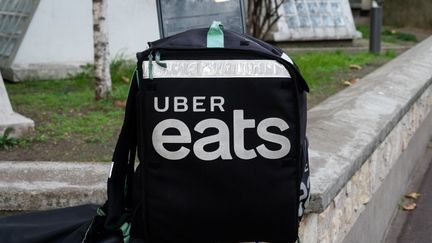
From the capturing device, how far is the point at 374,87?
6262 mm

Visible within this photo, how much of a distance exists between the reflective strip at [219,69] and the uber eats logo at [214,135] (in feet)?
0.25

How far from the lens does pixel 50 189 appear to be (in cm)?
312

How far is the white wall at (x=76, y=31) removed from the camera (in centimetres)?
922

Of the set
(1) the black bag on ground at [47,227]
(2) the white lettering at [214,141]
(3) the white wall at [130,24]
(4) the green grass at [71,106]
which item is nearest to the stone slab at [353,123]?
(2) the white lettering at [214,141]

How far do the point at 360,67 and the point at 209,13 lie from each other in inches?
253

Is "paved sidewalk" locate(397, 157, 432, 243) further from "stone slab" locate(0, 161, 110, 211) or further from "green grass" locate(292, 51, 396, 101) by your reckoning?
"stone slab" locate(0, 161, 110, 211)

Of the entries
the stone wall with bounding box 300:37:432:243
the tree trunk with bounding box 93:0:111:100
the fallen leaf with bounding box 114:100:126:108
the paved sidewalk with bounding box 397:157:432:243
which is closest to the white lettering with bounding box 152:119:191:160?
the stone wall with bounding box 300:37:432:243

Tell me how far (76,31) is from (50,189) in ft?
21.4

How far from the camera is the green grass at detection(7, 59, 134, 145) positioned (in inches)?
219

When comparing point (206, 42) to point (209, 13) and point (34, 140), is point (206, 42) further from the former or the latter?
point (34, 140)

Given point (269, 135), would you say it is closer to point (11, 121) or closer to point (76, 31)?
point (11, 121)

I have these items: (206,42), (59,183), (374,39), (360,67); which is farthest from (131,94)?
(374,39)

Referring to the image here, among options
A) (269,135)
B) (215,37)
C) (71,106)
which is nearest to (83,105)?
(71,106)

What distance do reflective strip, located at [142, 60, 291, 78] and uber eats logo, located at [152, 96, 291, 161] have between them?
0.08 m
